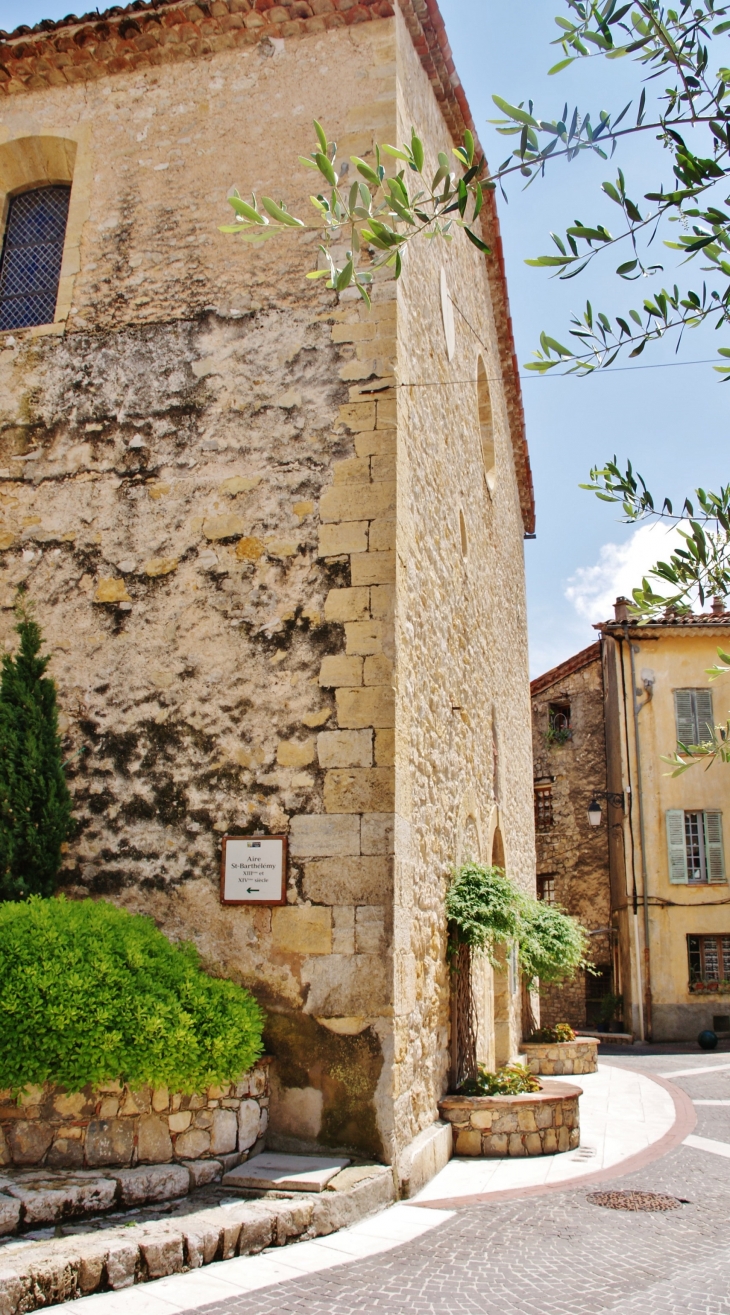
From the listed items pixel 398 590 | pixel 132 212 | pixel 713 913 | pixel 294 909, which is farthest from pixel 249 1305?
pixel 713 913

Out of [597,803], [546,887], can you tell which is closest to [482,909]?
[597,803]

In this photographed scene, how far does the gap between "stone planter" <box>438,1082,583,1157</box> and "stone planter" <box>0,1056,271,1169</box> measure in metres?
2.20

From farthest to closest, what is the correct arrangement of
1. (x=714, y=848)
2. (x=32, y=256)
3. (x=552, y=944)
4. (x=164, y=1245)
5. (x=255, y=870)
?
(x=714, y=848) < (x=552, y=944) < (x=32, y=256) < (x=255, y=870) < (x=164, y=1245)

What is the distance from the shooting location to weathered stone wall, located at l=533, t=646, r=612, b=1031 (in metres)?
21.1

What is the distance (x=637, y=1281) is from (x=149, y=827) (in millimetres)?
3495

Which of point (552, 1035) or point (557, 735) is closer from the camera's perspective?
point (552, 1035)

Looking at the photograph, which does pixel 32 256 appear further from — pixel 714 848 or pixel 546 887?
pixel 546 887

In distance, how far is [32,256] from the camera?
7.66m

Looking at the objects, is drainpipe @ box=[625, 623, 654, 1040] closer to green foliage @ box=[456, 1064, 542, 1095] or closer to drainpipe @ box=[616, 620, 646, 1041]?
drainpipe @ box=[616, 620, 646, 1041]

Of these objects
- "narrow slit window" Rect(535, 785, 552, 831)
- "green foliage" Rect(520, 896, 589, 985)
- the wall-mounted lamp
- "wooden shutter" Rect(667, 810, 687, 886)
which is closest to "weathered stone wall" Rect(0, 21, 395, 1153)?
"green foliage" Rect(520, 896, 589, 985)

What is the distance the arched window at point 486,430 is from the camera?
36.8 ft

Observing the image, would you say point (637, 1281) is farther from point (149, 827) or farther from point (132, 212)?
point (132, 212)

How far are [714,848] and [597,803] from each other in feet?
8.50

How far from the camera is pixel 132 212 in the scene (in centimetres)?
714
